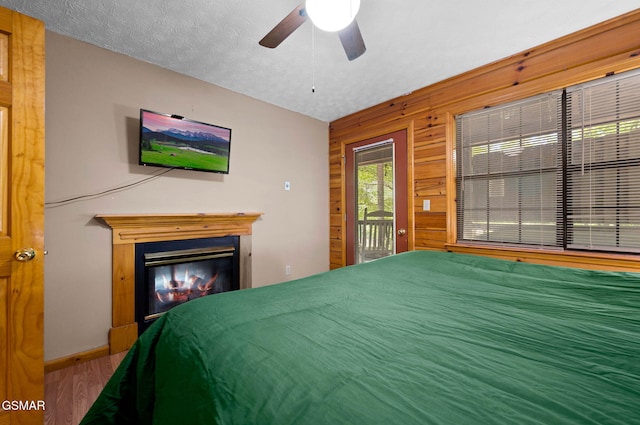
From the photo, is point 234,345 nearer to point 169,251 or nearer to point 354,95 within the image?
point 169,251

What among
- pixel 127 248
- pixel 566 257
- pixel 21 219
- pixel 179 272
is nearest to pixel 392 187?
pixel 566 257

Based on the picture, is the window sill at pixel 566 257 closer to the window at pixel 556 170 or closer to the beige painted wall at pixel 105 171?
the window at pixel 556 170

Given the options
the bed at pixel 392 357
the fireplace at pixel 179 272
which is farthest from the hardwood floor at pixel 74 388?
the bed at pixel 392 357

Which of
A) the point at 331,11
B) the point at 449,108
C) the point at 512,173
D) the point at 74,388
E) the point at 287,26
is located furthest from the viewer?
the point at 449,108

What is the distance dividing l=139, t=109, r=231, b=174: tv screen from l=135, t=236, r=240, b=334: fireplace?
744 millimetres

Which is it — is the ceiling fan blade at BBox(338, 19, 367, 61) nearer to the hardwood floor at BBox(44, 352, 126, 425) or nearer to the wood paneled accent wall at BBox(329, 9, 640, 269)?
the wood paneled accent wall at BBox(329, 9, 640, 269)

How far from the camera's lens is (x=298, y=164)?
12.0ft

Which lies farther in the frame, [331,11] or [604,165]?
[604,165]

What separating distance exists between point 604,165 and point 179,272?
3684 millimetres

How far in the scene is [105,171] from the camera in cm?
226

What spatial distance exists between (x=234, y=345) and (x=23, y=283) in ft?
4.89

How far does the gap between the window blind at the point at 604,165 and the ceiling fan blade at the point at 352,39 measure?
1825 millimetres

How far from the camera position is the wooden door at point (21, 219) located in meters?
1.40

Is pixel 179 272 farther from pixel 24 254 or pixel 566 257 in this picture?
pixel 566 257
